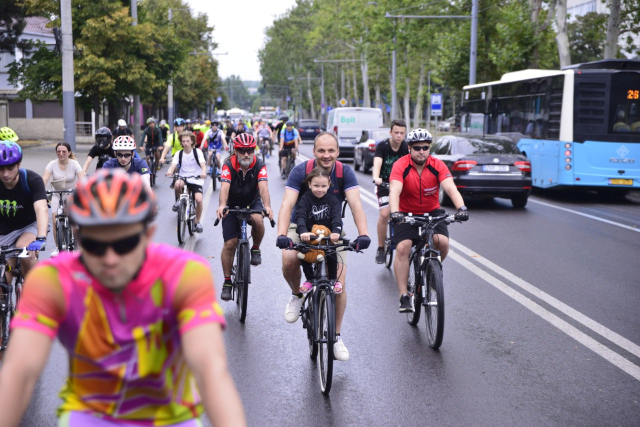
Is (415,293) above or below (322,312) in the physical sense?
below

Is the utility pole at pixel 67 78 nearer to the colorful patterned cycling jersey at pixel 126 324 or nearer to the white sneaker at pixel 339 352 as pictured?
the white sneaker at pixel 339 352

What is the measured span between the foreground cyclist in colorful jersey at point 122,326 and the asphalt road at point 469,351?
8.63ft

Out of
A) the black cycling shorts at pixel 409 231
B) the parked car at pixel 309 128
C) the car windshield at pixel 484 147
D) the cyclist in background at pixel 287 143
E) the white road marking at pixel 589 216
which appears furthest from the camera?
the parked car at pixel 309 128

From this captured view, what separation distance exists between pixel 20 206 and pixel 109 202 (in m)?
4.80

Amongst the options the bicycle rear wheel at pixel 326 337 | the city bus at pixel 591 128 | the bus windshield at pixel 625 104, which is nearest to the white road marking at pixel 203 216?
the bicycle rear wheel at pixel 326 337

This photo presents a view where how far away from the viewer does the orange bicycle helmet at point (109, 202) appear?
2094mm

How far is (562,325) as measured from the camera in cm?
735

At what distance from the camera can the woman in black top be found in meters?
6.01

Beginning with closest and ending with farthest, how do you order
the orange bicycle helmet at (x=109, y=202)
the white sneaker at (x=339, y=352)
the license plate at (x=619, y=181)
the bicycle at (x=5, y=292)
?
the orange bicycle helmet at (x=109, y=202)
the white sneaker at (x=339, y=352)
the bicycle at (x=5, y=292)
the license plate at (x=619, y=181)

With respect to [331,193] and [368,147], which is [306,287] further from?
[368,147]

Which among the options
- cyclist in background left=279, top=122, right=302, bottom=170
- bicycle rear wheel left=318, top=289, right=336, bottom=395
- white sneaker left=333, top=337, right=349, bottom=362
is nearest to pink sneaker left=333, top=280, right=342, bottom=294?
bicycle rear wheel left=318, top=289, right=336, bottom=395

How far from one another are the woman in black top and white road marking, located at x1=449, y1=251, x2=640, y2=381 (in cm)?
219

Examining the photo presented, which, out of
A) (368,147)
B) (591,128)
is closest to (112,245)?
(591,128)

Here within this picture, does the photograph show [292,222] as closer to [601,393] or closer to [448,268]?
[601,393]
